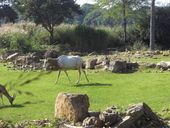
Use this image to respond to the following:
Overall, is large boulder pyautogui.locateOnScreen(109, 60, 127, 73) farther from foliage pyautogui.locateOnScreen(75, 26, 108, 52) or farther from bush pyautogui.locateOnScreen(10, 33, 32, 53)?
foliage pyautogui.locateOnScreen(75, 26, 108, 52)

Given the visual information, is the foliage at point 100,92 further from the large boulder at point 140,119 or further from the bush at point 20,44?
the bush at point 20,44

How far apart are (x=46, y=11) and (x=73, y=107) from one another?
106ft

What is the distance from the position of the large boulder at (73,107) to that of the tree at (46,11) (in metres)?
30.3

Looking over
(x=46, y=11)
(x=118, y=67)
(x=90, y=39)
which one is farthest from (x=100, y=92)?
(x=46, y=11)

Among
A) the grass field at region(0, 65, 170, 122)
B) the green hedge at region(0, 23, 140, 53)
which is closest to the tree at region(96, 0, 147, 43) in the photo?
the green hedge at region(0, 23, 140, 53)

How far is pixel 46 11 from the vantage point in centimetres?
4188

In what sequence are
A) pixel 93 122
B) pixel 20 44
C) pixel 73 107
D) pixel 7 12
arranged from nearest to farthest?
1. pixel 93 122
2. pixel 73 107
3. pixel 20 44
4. pixel 7 12

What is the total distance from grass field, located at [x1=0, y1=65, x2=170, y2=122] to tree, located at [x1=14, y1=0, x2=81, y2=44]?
17.5 meters

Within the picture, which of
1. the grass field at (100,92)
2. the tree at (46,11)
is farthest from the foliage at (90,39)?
the grass field at (100,92)

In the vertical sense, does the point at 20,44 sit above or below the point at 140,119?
below

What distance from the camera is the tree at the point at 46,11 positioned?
136 ft

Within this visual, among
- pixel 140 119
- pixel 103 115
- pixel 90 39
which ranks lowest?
pixel 90 39

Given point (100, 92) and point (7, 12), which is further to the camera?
point (7, 12)

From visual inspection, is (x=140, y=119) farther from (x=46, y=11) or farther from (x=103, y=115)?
(x=46, y=11)
